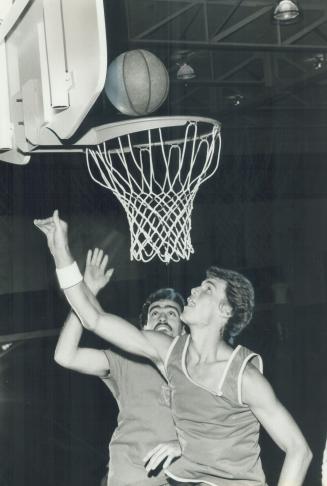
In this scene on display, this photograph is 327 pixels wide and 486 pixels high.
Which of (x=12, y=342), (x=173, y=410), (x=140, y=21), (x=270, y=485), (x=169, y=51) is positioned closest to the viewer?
(x=173, y=410)

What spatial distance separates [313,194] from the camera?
1191 centimetres

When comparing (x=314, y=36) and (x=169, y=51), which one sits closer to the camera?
(x=169, y=51)

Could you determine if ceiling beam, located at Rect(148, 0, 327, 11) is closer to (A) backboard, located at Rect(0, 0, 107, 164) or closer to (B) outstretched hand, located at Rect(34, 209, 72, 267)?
(A) backboard, located at Rect(0, 0, 107, 164)

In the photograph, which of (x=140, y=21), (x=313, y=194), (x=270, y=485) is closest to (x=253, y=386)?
(x=270, y=485)

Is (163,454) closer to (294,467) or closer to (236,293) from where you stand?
(294,467)

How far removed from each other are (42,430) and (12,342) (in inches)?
150

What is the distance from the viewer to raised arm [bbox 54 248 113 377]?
8.59 ft

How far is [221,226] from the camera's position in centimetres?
1157

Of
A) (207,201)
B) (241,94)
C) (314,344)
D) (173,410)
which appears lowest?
(314,344)

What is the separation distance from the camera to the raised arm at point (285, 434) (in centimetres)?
219

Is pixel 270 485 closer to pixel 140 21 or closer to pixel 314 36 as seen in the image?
pixel 140 21

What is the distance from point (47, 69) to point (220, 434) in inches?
55.8

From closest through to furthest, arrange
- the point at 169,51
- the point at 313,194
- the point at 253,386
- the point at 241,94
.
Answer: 1. the point at 253,386
2. the point at 169,51
3. the point at 241,94
4. the point at 313,194

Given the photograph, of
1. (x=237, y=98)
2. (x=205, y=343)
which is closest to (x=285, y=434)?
(x=205, y=343)
